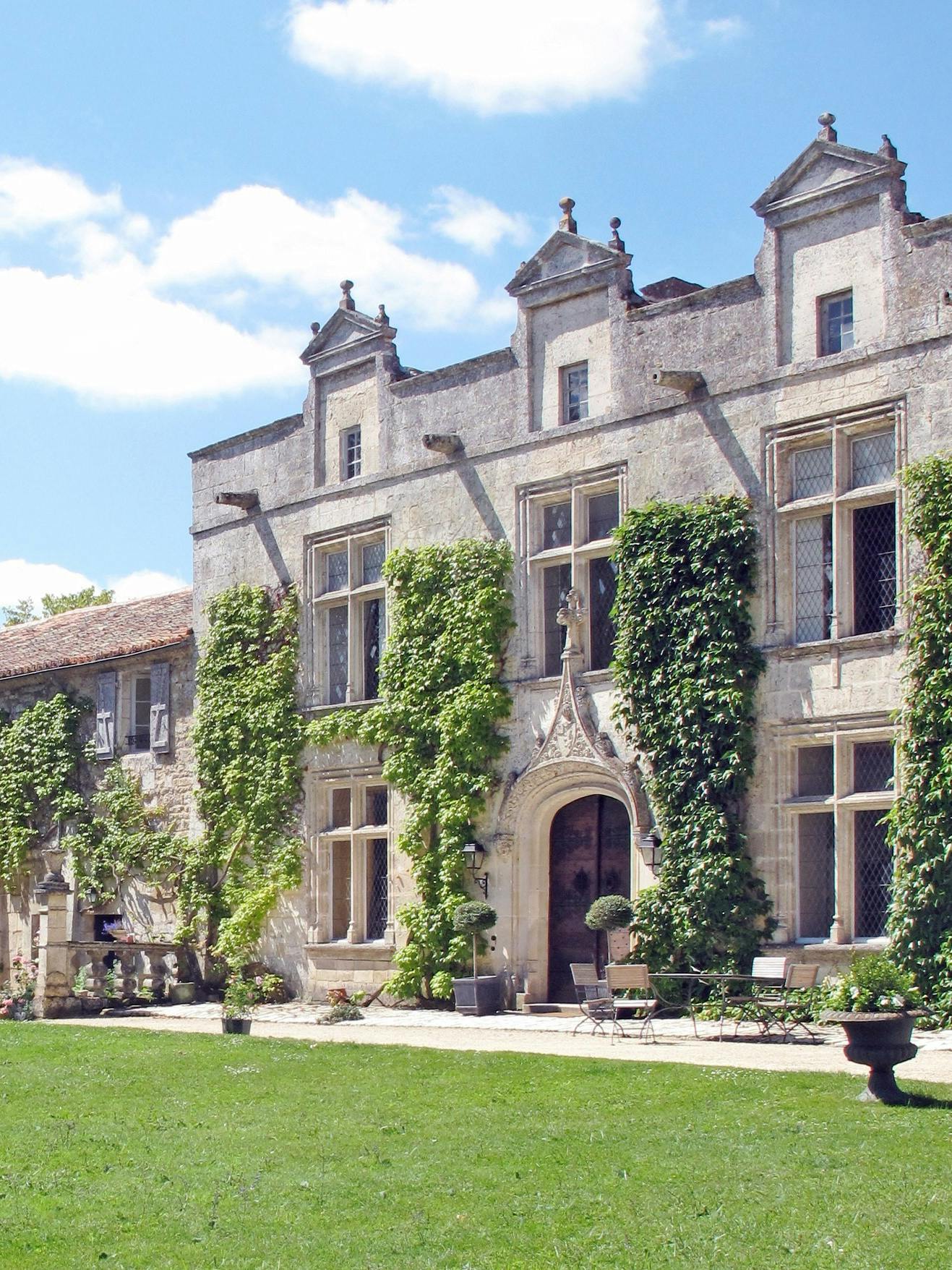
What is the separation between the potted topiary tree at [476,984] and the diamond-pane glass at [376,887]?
254 centimetres

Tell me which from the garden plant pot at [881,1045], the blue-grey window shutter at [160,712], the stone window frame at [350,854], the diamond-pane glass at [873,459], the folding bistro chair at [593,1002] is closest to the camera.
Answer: the garden plant pot at [881,1045]

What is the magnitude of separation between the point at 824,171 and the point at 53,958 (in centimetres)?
1368

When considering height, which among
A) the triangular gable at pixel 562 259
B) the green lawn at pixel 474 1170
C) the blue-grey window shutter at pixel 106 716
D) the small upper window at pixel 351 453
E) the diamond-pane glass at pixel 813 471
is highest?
the triangular gable at pixel 562 259

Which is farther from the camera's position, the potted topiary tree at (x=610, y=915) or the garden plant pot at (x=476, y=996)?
the garden plant pot at (x=476, y=996)

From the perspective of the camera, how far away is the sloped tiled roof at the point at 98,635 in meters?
26.8

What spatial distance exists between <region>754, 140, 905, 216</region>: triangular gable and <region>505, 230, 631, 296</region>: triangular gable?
228 cm

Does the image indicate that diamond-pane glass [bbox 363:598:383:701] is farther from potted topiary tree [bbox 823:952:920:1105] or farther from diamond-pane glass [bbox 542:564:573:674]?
potted topiary tree [bbox 823:952:920:1105]

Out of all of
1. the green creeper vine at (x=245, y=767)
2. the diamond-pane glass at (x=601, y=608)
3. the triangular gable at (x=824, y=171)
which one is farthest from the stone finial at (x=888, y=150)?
the green creeper vine at (x=245, y=767)

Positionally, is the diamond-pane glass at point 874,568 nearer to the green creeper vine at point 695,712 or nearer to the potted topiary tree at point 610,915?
the green creeper vine at point 695,712

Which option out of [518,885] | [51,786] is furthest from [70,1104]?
[51,786]

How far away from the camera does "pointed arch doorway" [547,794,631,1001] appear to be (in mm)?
20234

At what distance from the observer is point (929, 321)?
1747 centimetres

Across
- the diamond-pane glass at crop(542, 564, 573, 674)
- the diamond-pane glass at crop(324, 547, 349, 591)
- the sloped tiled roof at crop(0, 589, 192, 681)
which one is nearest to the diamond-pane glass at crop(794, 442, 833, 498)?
the diamond-pane glass at crop(542, 564, 573, 674)

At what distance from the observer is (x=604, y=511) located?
20.8m
